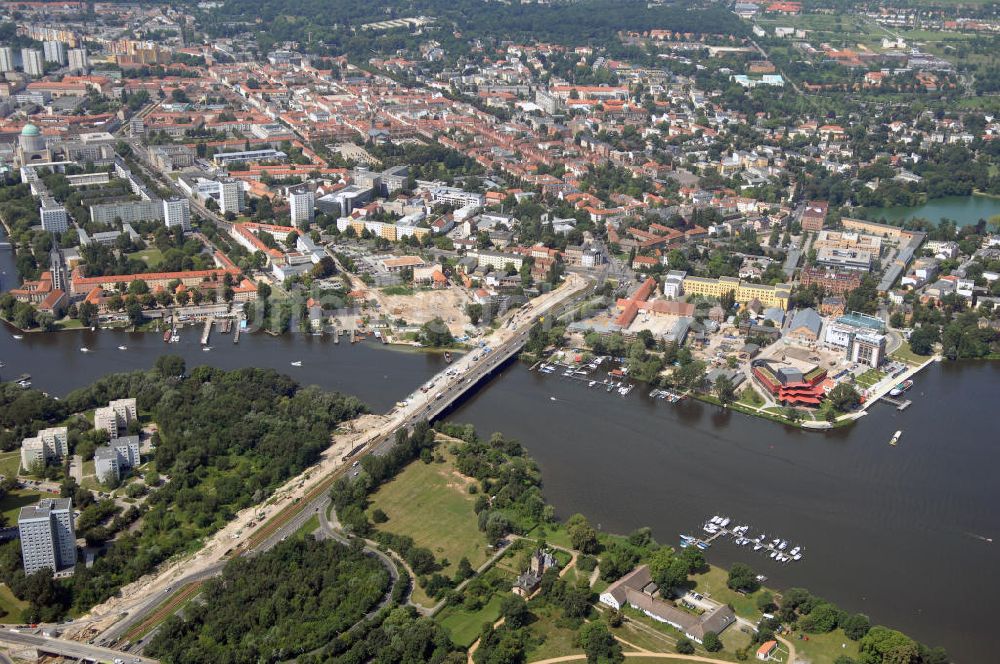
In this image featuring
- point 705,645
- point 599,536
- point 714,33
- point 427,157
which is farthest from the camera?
point 714,33

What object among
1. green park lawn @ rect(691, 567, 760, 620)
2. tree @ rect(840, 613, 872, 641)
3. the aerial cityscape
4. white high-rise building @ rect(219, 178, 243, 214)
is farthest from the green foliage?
white high-rise building @ rect(219, 178, 243, 214)

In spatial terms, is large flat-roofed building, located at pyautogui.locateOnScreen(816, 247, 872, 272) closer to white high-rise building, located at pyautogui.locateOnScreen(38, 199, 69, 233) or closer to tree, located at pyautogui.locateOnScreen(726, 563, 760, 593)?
tree, located at pyautogui.locateOnScreen(726, 563, 760, 593)

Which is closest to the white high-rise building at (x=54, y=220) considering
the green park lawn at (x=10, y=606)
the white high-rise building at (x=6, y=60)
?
the green park lawn at (x=10, y=606)

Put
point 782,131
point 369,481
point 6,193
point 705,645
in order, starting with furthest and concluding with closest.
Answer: point 782,131 < point 6,193 < point 369,481 < point 705,645

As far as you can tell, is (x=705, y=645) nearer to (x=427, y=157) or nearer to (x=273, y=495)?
(x=273, y=495)

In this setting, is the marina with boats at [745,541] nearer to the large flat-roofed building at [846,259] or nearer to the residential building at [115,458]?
the residential building at [115,458]

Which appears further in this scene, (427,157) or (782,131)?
(782,131)

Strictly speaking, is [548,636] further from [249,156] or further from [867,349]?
[249,156]

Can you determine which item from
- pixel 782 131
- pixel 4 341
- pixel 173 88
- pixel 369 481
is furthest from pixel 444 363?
pixel 173 88
